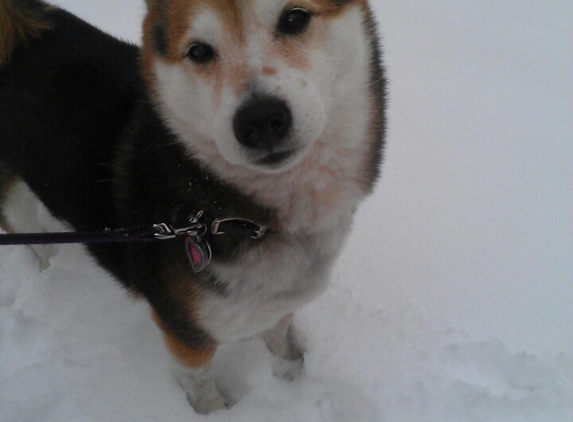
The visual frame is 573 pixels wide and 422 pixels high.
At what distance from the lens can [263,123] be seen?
0.99m

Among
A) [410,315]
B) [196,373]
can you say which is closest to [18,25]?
[196,373]

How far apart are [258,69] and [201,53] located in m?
0.22

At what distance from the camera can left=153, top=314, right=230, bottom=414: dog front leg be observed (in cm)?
151

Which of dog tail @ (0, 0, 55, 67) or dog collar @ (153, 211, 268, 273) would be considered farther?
dog tail @ (0, 0, 55, 67)

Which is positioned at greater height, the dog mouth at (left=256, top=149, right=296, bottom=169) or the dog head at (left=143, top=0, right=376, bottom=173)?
the dog head at (left=143, top=0, right=376, bottom=173)

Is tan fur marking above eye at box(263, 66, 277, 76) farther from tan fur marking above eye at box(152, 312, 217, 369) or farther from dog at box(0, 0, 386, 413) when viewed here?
tan fur marking above eye at box(152, 312, 217, 369)

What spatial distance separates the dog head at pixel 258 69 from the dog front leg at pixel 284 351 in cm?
93

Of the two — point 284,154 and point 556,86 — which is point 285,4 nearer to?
point 284,154

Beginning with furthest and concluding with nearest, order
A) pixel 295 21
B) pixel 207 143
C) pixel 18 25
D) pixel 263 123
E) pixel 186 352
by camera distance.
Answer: pixel 18 25 < pixel 186 352 < pixel 207 143 < pixel 295 21 < pixel 263 123

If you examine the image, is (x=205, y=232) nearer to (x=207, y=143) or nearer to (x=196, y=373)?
(x=207, y=143)

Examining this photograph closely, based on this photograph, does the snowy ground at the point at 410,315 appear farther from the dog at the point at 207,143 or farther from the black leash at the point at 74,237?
the black leash at the point at 74,237

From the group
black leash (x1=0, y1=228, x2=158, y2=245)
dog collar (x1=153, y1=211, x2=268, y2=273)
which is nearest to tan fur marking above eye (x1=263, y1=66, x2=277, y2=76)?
dog collar (x1=153, y1=211, x2=268, y2=273)

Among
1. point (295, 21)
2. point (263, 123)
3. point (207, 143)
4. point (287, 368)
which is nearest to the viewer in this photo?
point (263, 123)

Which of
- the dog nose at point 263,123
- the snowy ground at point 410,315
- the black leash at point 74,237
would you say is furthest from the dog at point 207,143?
the snowy ground at point 410,315
